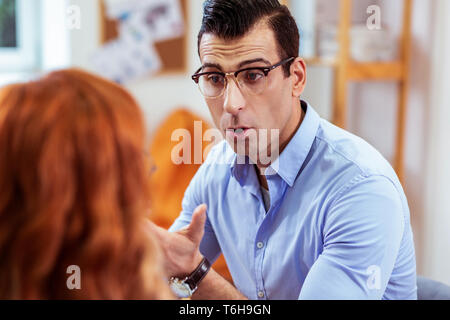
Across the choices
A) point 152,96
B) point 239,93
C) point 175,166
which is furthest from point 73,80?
point 152,96

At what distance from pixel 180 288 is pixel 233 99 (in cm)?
42

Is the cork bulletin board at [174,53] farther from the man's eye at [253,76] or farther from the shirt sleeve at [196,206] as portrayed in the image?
the man's eye at [253,76]

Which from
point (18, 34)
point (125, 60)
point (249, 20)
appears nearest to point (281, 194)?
point (249, 20)

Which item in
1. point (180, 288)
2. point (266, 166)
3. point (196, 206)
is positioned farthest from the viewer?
point (196, 206)

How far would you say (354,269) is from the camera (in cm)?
111

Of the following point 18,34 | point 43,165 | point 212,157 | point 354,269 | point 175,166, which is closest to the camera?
point 43,165

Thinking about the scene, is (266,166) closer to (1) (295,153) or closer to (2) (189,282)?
(1) (295,153)

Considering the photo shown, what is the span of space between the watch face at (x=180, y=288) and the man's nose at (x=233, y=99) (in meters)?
0.38

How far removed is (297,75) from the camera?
138cm

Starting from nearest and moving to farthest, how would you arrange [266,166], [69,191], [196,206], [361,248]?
[69,191] → [361,248] → [266,166] → [196,206]

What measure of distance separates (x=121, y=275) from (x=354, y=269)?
1.72 ft

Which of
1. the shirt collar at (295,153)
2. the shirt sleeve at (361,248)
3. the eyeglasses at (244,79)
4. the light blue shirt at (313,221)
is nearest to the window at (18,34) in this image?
the light blue shirt at (313,221)

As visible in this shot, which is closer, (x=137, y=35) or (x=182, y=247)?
(x=182, y=247)

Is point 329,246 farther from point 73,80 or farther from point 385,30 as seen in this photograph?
point 385,30
